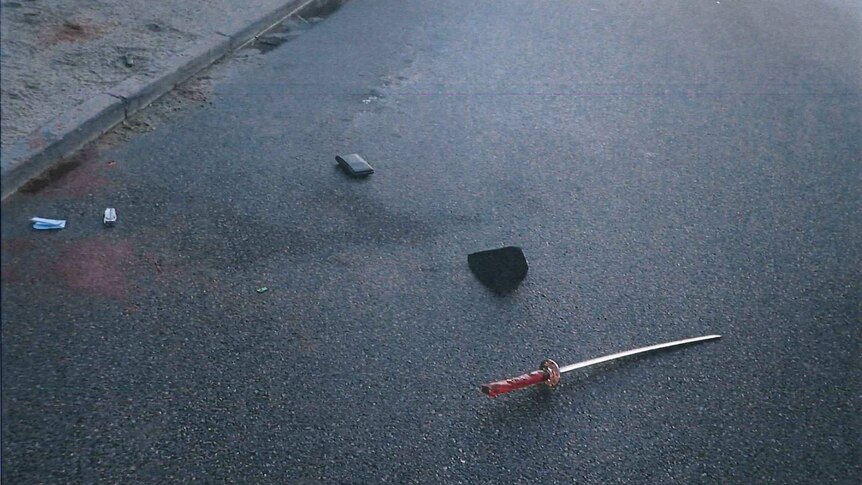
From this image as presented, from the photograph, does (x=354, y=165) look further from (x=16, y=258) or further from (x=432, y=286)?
(x=16, y=258)

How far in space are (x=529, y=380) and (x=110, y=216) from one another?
7.69 feet

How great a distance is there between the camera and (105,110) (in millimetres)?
5148

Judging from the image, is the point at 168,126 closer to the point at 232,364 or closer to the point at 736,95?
the point at 232,364

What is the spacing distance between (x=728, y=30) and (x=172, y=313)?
7261 millimetres

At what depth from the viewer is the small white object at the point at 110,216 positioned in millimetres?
4270

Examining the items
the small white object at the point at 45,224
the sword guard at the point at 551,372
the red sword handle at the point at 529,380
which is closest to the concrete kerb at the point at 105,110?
the small white object at the point at 45,224

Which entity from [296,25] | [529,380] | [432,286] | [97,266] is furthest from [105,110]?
[529,380]

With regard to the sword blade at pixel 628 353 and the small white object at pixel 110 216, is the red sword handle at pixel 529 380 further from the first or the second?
the small white object at pixel 110 216

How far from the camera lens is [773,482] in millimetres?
3271

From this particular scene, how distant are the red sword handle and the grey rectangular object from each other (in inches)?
76.6

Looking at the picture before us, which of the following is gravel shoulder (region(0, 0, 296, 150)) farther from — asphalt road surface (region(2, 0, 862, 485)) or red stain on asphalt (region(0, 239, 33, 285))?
red stain on asphalt (region(0, 239, 33, 285))

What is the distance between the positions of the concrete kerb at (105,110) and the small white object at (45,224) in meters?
0.18

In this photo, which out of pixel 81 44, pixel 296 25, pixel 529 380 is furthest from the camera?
pixel 296 25

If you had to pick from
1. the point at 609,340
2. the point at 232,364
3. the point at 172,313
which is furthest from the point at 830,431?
the point at 172,313
